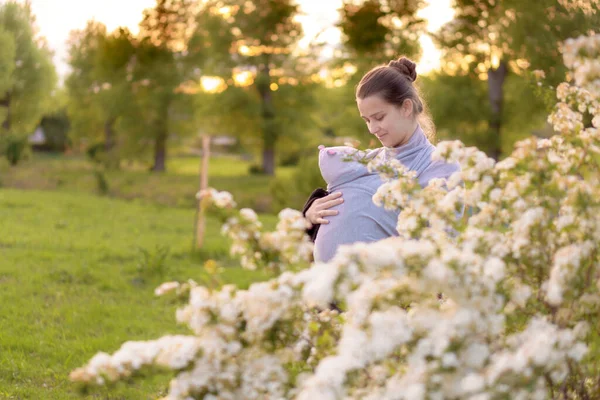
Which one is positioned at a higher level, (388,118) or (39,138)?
(39,138)

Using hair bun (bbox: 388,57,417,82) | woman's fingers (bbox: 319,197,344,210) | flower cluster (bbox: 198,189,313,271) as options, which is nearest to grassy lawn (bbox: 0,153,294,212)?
hair bun (bbox: 388,57,417,82)

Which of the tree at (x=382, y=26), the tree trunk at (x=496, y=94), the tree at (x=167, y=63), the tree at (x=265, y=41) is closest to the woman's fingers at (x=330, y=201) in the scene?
the tree trunk at (x=496, y=94)

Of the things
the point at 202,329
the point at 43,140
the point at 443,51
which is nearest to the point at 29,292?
the point at 202,329

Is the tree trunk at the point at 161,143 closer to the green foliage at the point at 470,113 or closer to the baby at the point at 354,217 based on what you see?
the green foliage at the point at 470,113

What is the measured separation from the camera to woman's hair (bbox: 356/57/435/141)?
3.90 m

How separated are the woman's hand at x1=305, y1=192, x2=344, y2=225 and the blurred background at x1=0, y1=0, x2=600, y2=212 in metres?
10.1

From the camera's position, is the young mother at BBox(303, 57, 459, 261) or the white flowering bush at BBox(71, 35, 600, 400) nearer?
the white flowering bush at BBox(71, 35, 600, 400)

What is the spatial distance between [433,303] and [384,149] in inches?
69.0

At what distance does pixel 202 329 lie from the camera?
243 cm

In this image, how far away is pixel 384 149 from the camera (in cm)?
400

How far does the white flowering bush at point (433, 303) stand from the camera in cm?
205

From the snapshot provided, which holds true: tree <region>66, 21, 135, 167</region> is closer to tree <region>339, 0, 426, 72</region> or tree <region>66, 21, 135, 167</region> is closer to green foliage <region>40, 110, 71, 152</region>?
tree <region>339, 0, 426, 72</region>

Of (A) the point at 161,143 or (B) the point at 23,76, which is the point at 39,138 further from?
(B) the point at 23,76

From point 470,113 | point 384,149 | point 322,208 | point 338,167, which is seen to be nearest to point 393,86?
point 384,149
